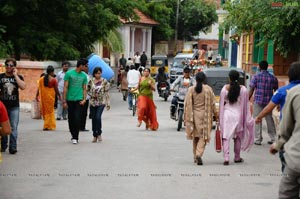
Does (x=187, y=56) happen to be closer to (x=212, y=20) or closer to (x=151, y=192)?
(x=212, y=20)

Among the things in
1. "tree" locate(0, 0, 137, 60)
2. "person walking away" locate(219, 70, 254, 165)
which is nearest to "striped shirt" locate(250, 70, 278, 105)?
"person walking away" locate(219, 70, 254, 165)

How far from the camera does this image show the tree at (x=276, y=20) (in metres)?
17.7

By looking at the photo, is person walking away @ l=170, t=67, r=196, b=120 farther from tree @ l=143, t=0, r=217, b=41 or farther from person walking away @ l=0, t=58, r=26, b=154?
tree @ l=143, t=0, r=217, b=41

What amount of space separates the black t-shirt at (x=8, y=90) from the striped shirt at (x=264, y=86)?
17.3ft

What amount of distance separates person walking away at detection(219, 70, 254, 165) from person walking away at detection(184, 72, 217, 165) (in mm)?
245

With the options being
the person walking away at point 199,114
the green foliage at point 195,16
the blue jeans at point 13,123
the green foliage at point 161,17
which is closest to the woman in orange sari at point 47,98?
the blue jeans at point 13,123

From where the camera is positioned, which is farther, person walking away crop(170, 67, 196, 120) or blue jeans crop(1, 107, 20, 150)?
person walking away crop(170, 67, 196, 120)

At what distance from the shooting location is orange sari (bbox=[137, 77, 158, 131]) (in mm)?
18031

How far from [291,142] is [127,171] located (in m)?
4.88

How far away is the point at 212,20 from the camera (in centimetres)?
6688

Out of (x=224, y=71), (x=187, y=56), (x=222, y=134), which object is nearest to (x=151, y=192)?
(x=222, y=134)

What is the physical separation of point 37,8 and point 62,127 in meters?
9.25

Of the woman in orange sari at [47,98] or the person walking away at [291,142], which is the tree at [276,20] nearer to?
Result: the woman in orange sari at [47,98]

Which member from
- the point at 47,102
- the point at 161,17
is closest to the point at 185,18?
the point at 161,17
